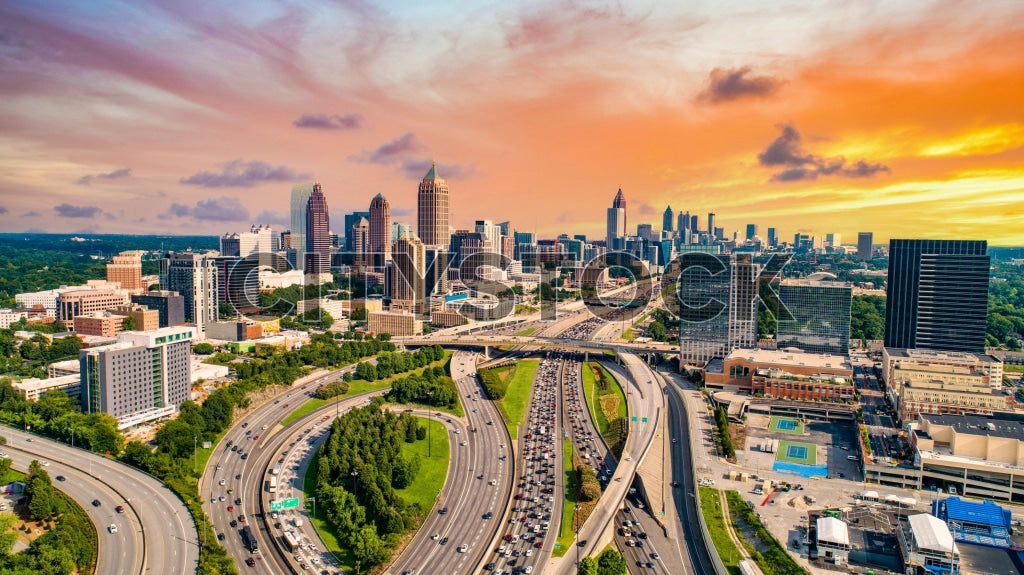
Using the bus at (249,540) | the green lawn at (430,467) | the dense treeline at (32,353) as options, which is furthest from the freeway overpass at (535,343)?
the bus at (249,540)

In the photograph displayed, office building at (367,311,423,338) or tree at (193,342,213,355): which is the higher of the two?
office building at (367,311,423,338)

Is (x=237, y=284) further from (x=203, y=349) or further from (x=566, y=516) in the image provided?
(x=566, y=516)

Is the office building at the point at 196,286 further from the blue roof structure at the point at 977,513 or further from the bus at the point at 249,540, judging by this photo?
the blue roof structure at the point at 977,513

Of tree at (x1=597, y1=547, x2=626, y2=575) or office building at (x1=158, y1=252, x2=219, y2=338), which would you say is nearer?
tree at (x1=597, y1=547, x2=626, y2=575)

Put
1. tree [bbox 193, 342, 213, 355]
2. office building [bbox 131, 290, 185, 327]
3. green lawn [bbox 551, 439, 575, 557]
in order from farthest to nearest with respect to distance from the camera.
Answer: office building [bbox 131, 290, 185, 327] < tree [bbox 193, 342, 213, 355] < green lawn [bbox 551, 439, 575, 557]

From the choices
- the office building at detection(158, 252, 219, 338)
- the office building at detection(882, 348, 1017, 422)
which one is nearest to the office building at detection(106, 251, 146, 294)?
the office building at detection(158, 252, 219, 338)

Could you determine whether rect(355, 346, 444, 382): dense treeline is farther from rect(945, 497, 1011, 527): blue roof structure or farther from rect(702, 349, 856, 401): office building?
rect(945, 497, 1011, 527): blue roof structure
